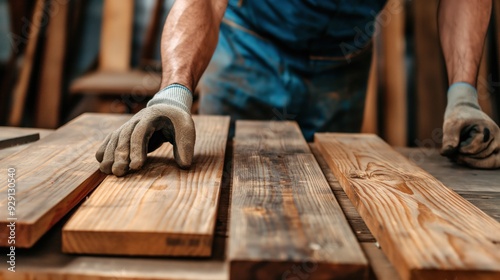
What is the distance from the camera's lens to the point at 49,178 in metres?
1.16

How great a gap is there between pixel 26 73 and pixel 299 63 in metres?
2.26

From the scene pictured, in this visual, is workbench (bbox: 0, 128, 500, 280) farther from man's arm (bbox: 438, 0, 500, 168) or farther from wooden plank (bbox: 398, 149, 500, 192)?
man's arm (bbox: 438, 0, 500, 168)

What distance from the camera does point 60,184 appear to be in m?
1.11

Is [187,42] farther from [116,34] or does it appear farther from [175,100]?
[116,34]

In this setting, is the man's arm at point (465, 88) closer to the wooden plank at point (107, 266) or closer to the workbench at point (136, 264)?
the workbench at point (136, 264)

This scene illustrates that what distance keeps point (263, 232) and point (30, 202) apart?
457 millimetres

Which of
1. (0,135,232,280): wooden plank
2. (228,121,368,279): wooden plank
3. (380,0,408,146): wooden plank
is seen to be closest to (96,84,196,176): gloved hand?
(228,121,368,279): wooden plank

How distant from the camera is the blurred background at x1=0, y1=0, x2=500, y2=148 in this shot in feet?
12.1

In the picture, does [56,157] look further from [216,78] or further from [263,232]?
[216,78]

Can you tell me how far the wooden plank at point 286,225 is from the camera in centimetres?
78

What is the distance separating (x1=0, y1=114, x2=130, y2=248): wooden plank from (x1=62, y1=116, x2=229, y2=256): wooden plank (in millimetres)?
56

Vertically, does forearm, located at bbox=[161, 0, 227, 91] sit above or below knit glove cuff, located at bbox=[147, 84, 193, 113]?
above

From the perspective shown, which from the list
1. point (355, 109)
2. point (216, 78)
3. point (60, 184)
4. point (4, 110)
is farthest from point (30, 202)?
point (4, 110)

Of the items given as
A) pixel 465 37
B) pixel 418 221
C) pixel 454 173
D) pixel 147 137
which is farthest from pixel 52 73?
pixel 418 221
